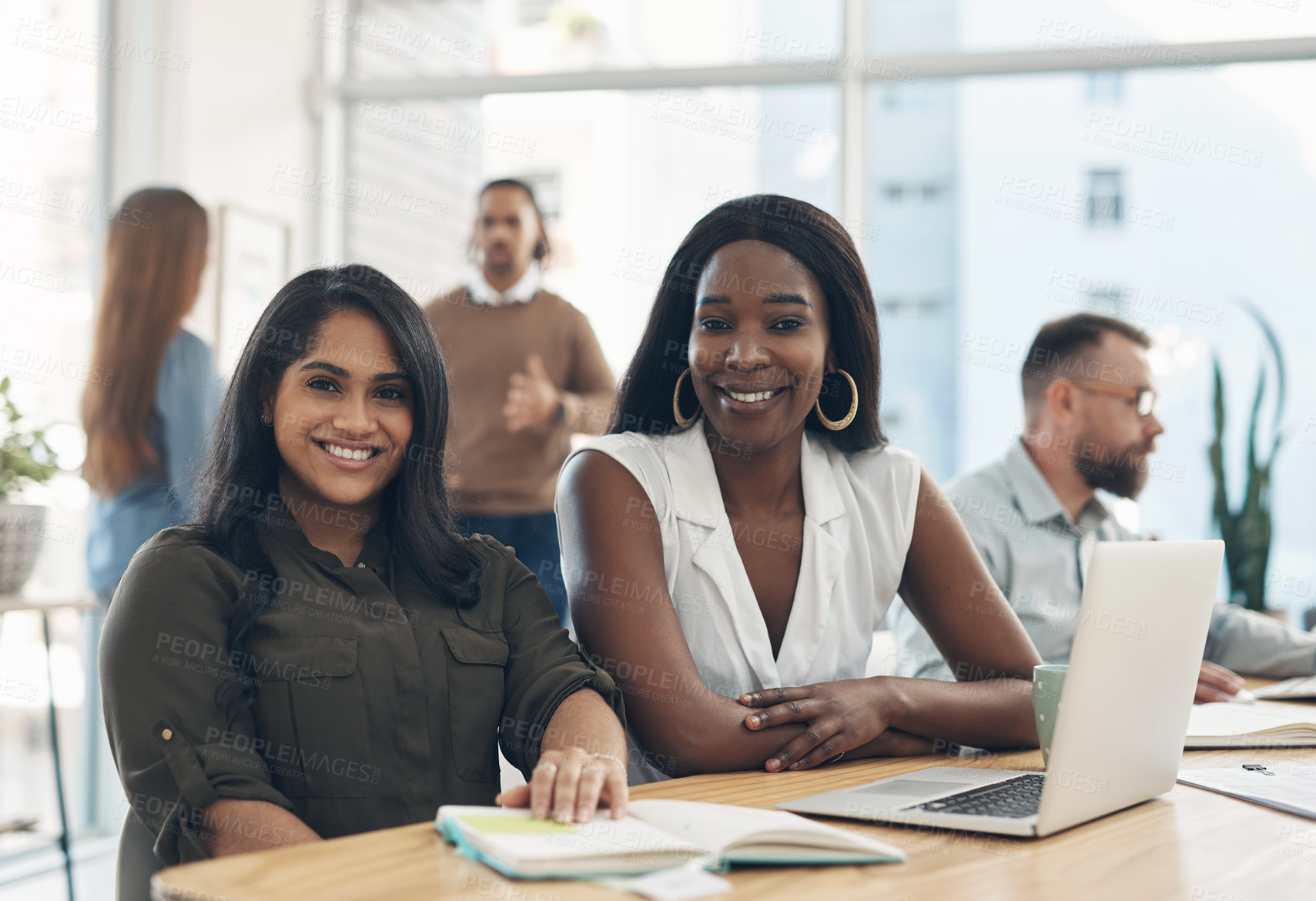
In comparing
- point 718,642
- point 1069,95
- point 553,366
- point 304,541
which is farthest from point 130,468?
point 1069,95

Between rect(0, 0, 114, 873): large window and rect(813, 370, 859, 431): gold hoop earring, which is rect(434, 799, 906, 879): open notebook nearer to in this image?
rect(813, 370, 859, 431): gold hoop earring

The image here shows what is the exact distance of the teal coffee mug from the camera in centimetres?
142

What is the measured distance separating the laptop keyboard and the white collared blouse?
481 mm

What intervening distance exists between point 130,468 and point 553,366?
128 centimetres

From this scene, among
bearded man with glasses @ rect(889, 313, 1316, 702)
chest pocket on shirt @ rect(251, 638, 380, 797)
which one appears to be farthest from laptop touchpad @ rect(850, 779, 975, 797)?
bearded man with glasses @ rect(889, 313, 1316, 702)

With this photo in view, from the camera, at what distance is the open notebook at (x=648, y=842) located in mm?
975

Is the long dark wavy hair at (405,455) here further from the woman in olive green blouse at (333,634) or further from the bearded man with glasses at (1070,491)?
the bearded man with glasses at (1070,491)

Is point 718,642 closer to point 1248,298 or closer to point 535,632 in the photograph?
point 535,632

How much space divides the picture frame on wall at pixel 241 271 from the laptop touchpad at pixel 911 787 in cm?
314

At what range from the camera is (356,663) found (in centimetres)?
145

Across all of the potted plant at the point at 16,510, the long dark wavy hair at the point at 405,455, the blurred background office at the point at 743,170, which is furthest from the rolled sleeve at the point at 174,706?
the blurred background office at the point at 743,170

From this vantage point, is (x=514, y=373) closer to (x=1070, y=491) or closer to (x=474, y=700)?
(x=1070, y=491)

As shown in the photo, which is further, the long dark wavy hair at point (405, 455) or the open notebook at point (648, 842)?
the long dark wavy hair at point (405, 455)

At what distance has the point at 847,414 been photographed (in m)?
2.01
